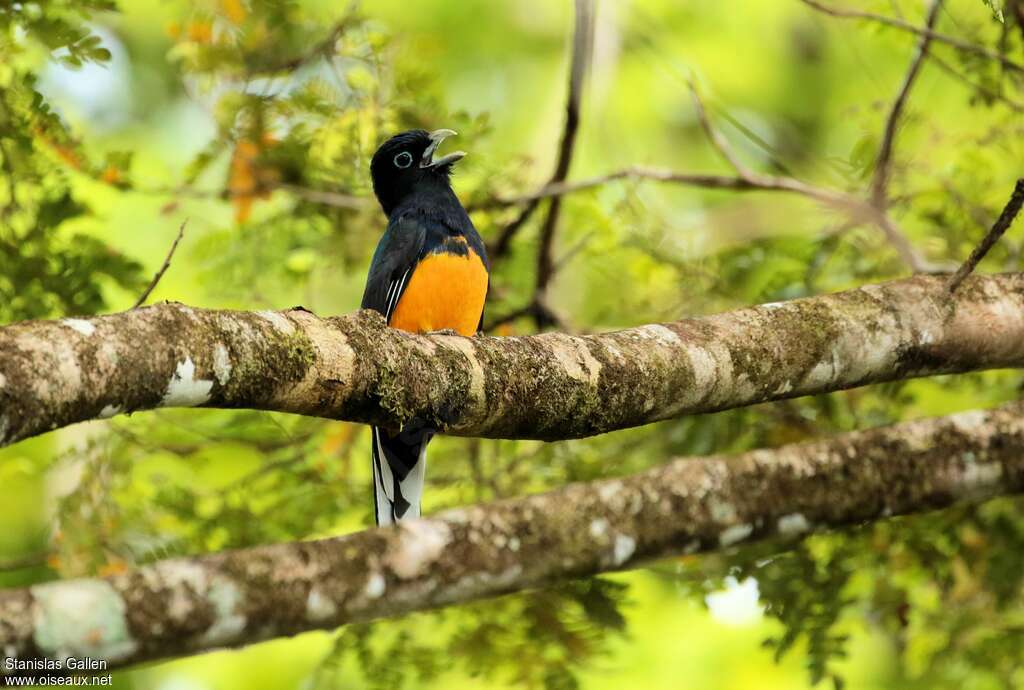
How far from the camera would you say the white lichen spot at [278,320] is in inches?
103

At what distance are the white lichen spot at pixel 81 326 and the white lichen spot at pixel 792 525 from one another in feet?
6.02

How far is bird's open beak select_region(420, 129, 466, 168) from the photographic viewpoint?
5367 millimetres

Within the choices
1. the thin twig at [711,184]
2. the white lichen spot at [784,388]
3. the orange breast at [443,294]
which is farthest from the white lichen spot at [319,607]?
the thin twig at [711,184]

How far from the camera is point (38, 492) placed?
7859 millimetres

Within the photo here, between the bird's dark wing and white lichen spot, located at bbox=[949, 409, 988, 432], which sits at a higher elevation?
the bird's dark wing

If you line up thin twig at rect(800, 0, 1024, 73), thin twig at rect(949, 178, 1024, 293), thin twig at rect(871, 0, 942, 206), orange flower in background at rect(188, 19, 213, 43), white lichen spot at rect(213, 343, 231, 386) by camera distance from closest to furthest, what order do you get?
white lichen spot at rect(213, 343, 231, 386)
thin twig at rect(949, 178, 1024, 293)
thin twig at rect(800, 0, 1024, 73)
thin twig at rect(871, 0, 942, 206)
orange flower in background at rect(188, 19, 213, 43)

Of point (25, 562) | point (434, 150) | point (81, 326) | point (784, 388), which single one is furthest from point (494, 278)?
point (81, 326)

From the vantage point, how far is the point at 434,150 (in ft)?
18.3

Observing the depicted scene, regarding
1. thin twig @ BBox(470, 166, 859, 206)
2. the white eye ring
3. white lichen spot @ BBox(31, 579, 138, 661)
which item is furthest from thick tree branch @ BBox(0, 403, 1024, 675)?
the white eye ring

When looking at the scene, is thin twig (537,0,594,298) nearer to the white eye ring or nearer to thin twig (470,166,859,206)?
thin twig (470,166,859,206)

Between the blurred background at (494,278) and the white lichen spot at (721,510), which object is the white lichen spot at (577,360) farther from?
the blurred background at (494,278)

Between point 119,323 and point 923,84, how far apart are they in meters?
4.92

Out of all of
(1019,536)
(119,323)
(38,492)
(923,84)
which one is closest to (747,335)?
(119,323)

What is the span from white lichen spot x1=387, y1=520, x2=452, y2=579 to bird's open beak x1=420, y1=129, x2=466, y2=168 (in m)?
2.91
